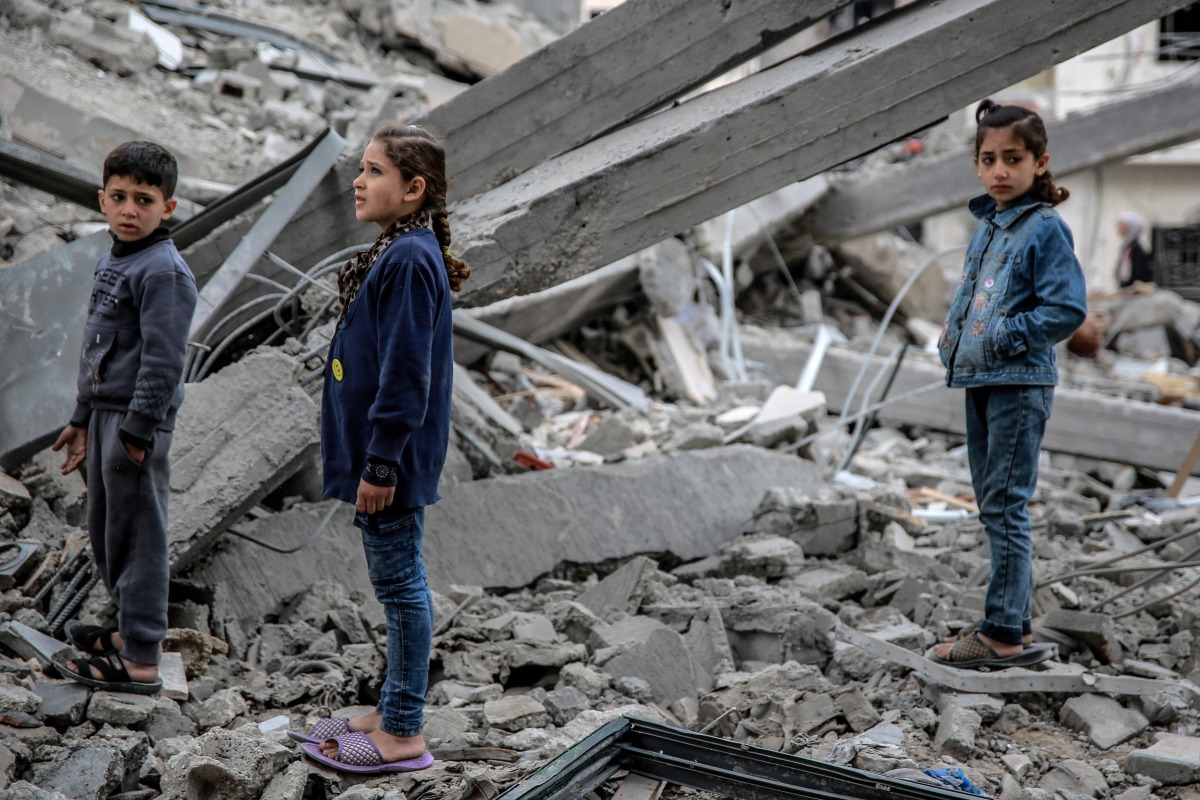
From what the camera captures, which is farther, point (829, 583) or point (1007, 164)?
point (829, 583)

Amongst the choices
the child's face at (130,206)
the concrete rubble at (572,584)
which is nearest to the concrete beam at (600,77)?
the concrete rubble at (572,584)

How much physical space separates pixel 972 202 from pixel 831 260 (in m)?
8.11

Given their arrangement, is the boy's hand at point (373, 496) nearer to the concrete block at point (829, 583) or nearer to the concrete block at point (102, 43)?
Result: the concrete block at point (829, 583)

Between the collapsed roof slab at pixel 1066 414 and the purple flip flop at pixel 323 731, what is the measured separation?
6139 millimetres

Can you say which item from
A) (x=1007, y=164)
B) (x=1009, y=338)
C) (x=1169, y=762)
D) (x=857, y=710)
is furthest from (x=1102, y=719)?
(x=1007, y=164)

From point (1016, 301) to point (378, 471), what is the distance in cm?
212

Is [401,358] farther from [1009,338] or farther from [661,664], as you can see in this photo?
[1009,338]

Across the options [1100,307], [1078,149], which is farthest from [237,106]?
[1100,307]

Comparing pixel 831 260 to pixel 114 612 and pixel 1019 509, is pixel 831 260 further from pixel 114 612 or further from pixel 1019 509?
pixel 114 612

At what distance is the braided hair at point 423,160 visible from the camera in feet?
9.16

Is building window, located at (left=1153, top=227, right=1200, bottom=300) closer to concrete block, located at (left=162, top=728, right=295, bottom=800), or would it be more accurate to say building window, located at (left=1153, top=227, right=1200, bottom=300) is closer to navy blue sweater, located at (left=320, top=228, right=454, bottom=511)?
navy blue sweater, located at (left=320, top=228, right=454, bottom=511)

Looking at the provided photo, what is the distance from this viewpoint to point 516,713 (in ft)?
11.2

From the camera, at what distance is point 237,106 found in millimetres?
9016

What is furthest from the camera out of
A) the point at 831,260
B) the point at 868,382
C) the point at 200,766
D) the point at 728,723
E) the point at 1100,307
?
the point at 1100,307
